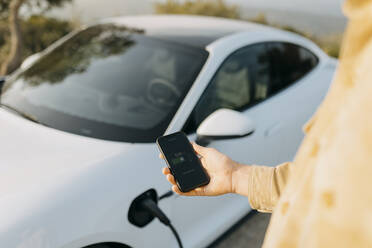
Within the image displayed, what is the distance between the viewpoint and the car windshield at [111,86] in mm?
1790

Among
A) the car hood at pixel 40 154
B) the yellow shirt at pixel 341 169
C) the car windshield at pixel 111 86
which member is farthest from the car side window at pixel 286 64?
the yellow shirt at pixel 341 169

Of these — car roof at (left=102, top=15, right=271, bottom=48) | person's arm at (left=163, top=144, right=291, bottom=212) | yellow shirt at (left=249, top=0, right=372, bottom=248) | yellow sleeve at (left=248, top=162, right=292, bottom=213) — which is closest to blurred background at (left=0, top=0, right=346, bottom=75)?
car roof at (left=102, top=15, right=271, bottom=48)

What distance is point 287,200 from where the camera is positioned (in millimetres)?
637

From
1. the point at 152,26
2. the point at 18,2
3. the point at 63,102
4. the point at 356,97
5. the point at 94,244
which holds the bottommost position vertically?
the point at 18,2

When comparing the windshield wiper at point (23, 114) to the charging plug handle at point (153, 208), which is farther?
the windshield wiper at point (23, 114)

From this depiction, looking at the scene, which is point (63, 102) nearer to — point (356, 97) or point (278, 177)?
point (278, 177)

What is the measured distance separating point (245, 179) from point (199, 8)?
9.08 m

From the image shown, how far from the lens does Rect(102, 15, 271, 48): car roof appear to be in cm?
220

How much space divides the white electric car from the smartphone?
0.66 ft

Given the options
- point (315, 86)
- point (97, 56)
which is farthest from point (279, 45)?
point (97, 56)

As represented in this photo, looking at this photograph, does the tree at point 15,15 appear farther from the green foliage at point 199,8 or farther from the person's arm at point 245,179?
the person's arm at point 245,179

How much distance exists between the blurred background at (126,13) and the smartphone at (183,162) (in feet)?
13.9

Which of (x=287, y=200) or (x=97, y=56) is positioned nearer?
(x=287, y=200)

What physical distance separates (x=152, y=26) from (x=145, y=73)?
41 cm
